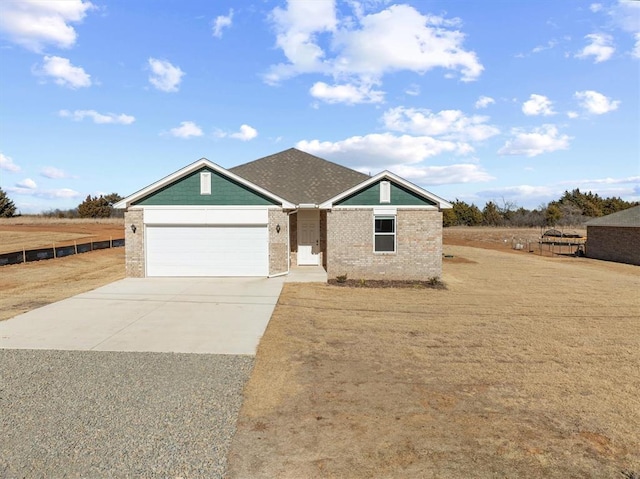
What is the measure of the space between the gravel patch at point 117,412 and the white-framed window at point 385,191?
10.0 m

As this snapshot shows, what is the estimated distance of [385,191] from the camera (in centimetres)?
1573

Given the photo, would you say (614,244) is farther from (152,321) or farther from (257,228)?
(152,321)

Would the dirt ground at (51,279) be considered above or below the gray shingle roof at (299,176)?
below

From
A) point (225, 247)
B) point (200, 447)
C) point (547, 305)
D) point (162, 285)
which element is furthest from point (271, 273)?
point (200, 447)

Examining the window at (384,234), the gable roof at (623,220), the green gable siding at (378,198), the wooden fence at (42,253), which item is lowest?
the wooden fence at (42,253)

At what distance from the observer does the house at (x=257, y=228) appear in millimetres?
15805

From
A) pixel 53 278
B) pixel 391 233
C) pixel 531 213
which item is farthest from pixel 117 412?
pixel 531 213

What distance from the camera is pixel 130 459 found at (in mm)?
4121

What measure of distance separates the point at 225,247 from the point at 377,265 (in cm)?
615

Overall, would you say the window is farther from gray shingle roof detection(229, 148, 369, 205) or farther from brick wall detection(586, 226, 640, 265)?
brick wall detection(586, 226, 640, 265)

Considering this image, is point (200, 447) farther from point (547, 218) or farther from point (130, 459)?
point (547, 218)

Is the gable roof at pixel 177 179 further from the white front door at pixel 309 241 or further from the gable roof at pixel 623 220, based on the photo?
the gable roof at pixel 623 220

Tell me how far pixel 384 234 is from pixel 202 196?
7.40m

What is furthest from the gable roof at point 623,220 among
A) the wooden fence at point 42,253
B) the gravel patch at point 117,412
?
the wooden fence at point 42,253
